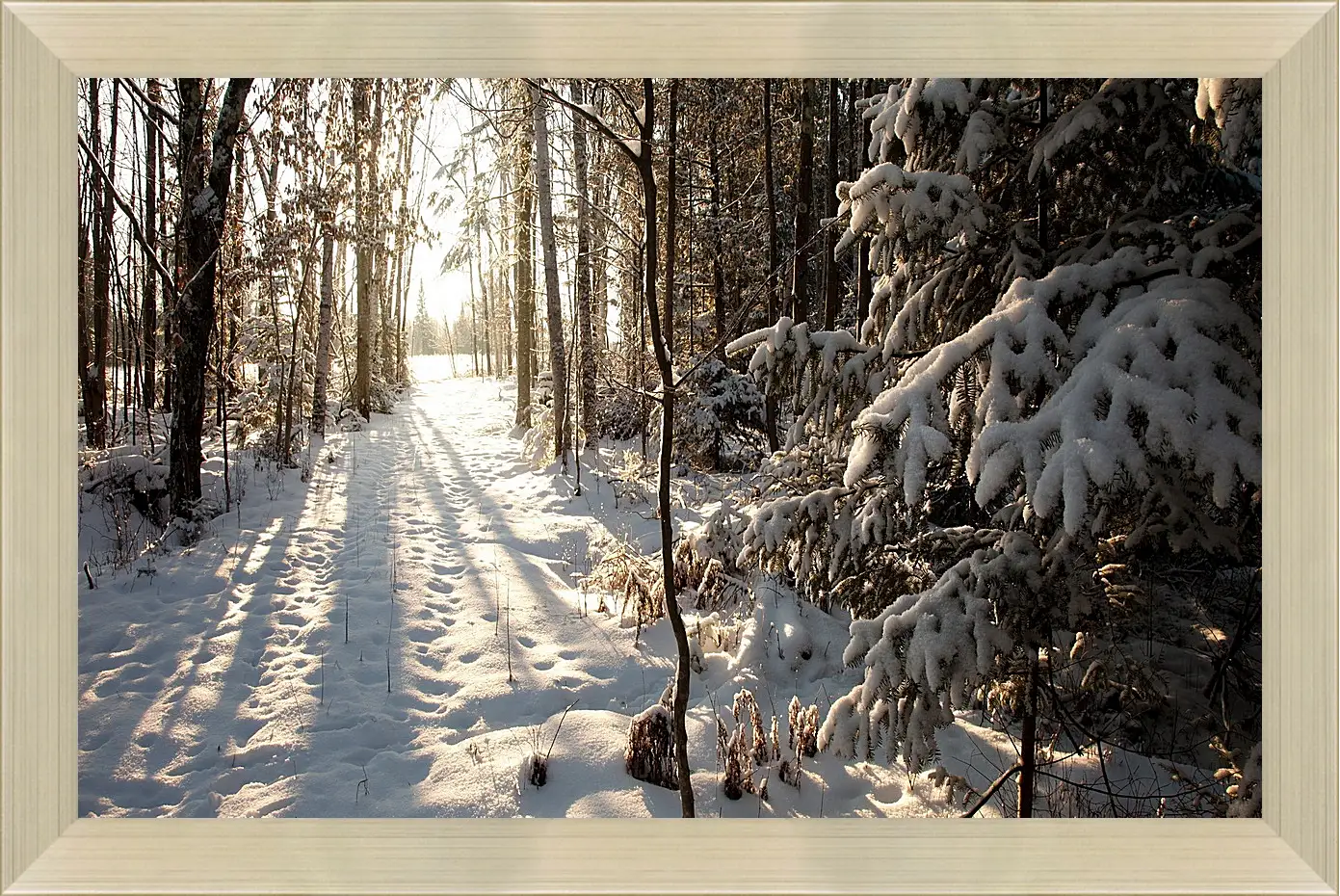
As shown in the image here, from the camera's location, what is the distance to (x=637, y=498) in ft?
21.4

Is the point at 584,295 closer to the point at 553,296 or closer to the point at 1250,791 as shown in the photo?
the point at 553,296

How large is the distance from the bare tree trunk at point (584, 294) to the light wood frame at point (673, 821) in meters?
6.02

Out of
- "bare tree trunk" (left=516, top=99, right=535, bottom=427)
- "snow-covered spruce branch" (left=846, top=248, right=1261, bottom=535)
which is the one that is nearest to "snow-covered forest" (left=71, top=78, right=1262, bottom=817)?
"snow-covered spruce branch" (left=846, top=248, right=1261, bottom=535)

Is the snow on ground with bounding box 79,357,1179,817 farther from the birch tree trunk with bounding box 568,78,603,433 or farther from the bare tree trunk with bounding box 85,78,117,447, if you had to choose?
the birch tree trunk with bounding box 568,78,603,433

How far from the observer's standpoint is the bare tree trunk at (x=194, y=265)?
16.5 feet

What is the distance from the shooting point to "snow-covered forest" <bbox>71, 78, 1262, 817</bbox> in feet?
4.99

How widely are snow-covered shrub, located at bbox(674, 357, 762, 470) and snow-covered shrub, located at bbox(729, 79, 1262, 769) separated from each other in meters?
2.95

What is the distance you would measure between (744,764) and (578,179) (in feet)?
24.6

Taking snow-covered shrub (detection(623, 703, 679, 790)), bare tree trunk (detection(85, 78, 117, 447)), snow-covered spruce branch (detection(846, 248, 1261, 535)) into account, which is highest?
bare tree trunk (detection(85, 78, 117, 447))
